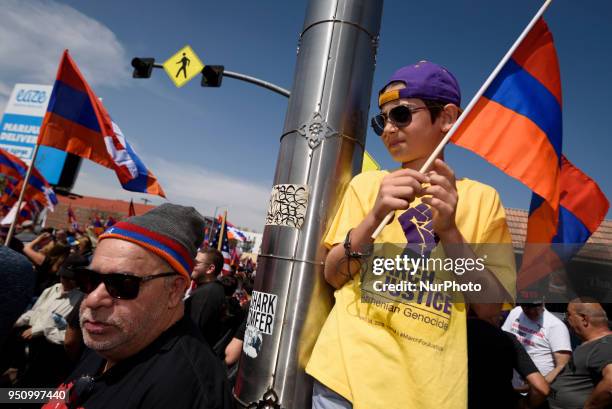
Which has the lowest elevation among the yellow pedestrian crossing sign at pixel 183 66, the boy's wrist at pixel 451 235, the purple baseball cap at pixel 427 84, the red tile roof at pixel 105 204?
the boy's wrist at pixel 451 235

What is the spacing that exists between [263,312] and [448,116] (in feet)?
A: 4.79

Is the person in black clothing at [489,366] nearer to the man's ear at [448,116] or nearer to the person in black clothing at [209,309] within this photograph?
the man's ear at [448,116]

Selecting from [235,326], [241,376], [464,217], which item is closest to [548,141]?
[464,217]

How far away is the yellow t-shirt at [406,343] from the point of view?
1403 mm

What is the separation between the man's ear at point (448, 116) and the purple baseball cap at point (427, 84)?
0.03 meters

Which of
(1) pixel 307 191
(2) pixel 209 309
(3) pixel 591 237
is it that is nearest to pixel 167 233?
(1) pixel 307 191

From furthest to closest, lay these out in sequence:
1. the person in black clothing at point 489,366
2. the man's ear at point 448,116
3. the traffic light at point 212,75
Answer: the traffic light at point 212,75, the person in black clothing at point 489,366, the man's ear at point 448,116

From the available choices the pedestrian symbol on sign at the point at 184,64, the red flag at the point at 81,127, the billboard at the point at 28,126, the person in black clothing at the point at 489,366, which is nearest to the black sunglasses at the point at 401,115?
the person in black clothing at the point at 489,366

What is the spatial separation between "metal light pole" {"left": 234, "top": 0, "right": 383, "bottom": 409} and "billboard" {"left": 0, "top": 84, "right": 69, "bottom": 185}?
110ft

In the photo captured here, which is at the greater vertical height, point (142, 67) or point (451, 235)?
point (142, 67)

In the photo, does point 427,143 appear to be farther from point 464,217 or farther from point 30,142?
point 30,142

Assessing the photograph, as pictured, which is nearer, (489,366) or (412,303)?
(412,303)

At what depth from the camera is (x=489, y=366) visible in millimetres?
3219

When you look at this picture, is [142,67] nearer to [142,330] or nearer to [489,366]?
[142,330]
